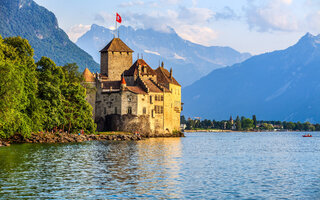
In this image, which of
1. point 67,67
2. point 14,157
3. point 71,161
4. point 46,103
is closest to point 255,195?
point 71,161

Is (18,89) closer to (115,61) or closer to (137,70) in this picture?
(137,70)

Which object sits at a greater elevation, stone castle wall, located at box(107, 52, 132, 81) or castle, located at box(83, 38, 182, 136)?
stone castle wall, located at box(107, 52, 132, 81)

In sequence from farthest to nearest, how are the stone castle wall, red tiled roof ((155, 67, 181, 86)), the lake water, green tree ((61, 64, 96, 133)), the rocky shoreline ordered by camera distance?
1. the stone castle wall
2. red tiled roof ((155, 67, 181, 86))
3. green tree ((61, 64, 96, 133))
4. the rocky shoreline
5. the lake water

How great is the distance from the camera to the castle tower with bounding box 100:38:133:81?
5315 inches

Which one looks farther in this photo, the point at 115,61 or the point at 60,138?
the point at 115,61

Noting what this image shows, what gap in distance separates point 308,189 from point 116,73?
10388 centimetres

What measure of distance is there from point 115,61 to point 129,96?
65.0ft

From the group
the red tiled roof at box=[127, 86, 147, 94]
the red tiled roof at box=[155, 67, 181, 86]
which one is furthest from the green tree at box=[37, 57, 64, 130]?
the red tiled roof at box=[155, 67, 181, 86]

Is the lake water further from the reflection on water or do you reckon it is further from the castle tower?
the castle tower

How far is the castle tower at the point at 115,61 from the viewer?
13500 centimetres

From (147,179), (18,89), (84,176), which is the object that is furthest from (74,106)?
(147,179)

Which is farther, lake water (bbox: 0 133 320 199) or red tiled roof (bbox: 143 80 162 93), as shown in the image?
red tiled roof (bbox: 143 80 162 93)

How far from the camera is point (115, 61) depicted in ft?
446

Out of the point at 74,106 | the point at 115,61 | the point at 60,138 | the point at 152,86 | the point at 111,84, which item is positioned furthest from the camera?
the point at 115,61
